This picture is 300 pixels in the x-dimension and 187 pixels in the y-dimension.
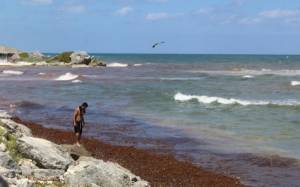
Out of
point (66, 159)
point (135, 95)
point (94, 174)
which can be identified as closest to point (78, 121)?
point (66, 159)

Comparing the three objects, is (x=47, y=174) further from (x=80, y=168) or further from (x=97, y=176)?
(x=97, y=176)

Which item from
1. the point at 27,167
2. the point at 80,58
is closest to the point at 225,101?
the point at 27,167

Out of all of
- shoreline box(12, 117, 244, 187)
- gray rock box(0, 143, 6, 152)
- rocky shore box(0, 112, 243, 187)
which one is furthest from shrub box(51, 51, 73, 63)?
gray rock box(0, 143, 6, 152)

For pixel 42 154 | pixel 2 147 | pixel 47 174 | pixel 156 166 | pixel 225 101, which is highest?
pixel 2 147

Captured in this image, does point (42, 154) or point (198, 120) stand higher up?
point (42, 154)

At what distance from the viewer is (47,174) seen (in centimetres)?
1162

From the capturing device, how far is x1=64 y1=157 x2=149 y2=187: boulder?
37.9 feet

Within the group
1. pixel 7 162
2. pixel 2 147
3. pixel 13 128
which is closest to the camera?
pixel 7 162

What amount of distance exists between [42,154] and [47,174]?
4.47 feet

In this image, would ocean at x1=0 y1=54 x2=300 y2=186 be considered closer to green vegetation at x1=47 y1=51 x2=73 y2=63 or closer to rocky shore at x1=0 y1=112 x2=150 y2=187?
rocky shore at x1=0 y1=112 x2=150 y2=187

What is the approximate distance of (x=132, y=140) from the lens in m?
23.3

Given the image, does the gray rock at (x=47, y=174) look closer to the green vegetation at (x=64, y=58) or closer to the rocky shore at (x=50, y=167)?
the rocky shore at (x=50, y=167)

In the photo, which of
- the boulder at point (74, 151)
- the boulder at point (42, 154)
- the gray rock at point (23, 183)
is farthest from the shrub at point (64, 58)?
the gray rock at point (23, 183)

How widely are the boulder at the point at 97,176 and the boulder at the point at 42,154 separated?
334 millimetres
